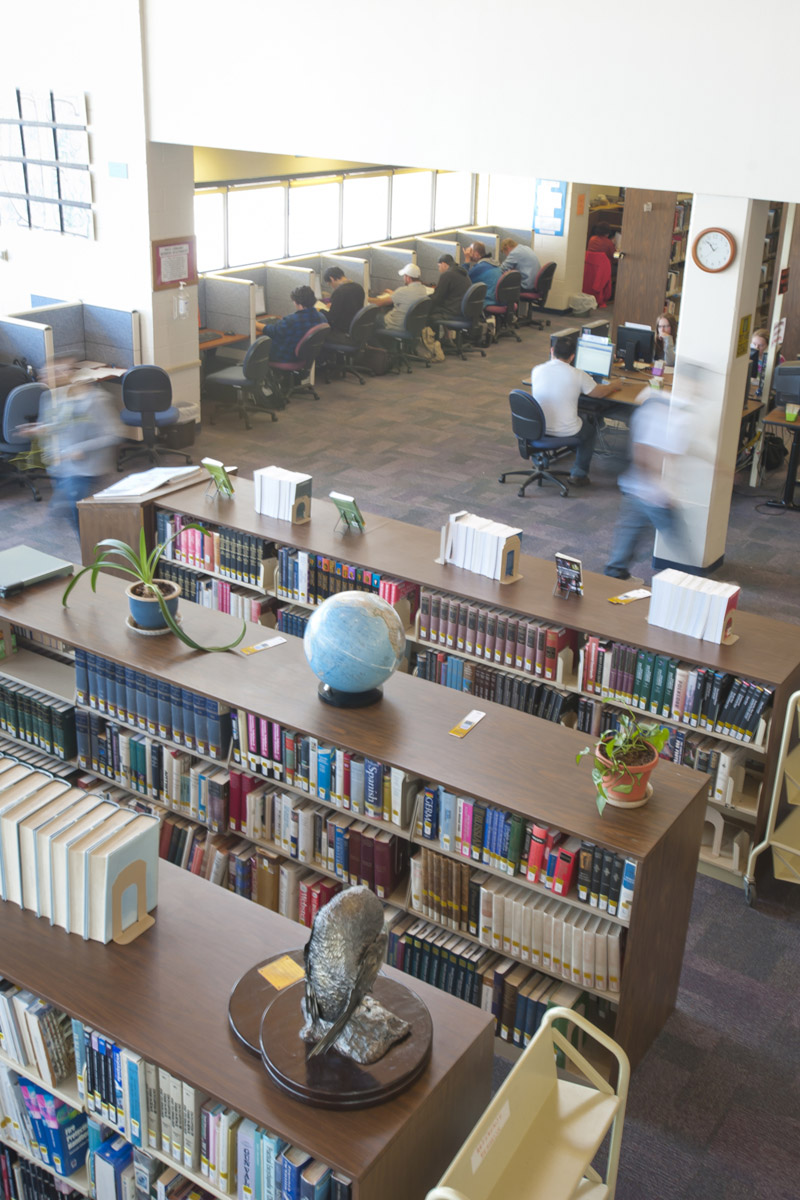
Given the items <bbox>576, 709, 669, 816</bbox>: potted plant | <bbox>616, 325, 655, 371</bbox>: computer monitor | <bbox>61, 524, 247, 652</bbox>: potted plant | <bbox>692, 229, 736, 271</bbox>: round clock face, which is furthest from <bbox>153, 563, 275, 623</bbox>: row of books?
<bbox>616, 325, 655, 371</bbox>: computer monitor

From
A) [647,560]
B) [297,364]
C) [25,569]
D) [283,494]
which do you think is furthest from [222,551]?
[297,364]

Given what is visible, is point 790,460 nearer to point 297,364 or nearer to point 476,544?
point 476,544

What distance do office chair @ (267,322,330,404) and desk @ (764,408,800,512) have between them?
4291mm

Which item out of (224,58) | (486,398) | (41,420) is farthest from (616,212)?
(41,420)

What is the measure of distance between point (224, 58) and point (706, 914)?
22.7ft

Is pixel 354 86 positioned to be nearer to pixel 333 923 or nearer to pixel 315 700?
pixel 315 700

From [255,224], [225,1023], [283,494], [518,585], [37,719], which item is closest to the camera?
[225,1023]

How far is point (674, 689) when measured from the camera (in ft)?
16.0

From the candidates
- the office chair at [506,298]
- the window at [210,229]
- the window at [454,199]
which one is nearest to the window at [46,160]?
the window at [210,229]

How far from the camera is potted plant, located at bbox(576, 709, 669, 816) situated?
3.58 m

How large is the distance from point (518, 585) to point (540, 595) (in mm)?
143

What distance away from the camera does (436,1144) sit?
2676mm

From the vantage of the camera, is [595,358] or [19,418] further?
[595,358]

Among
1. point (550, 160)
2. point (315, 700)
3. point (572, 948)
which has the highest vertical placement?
point (550, 160)
